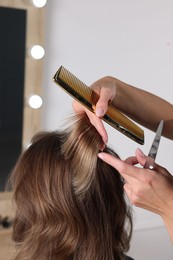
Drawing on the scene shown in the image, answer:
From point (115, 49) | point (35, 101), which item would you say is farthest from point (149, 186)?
point (115, 49)

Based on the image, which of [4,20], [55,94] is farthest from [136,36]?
[4,20]

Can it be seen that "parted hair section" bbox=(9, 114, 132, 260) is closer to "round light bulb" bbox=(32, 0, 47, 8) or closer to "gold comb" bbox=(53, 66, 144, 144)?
"gold comb" bbox=(53, 66, 144, 144)

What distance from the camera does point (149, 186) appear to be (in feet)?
2.33

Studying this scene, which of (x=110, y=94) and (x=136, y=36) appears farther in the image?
(x=136, y=36)

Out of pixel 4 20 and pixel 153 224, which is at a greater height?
pixel 4 20

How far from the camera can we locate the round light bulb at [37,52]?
1.56 m

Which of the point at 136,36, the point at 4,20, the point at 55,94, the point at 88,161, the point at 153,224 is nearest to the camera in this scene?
the point at 88,161

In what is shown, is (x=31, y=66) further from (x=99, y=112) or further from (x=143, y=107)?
(x=99, y=112)

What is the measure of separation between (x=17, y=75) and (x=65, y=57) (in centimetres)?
27

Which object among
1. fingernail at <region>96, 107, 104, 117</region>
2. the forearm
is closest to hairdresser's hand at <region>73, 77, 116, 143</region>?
fingernail at <region>96, 107, 104, 117</region>

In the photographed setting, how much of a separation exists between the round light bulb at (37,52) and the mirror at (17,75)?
0.01 metres

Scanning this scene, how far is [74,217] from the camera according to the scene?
847 mm

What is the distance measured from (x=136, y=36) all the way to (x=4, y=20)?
0.74 m

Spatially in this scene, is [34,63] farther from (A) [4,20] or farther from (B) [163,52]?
(B) [163,52]
